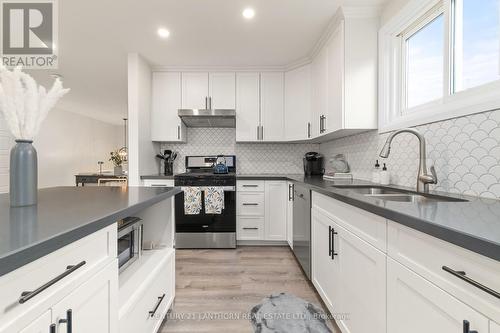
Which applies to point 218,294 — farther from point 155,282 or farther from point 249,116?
point 249,116

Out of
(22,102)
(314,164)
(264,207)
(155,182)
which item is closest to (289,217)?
(264,207)

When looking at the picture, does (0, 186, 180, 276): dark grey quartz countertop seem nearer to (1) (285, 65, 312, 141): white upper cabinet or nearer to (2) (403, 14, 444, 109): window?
(2) (403, 14, 444, 109): window

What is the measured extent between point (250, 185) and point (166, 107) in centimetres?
159

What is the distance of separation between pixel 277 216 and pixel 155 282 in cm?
195

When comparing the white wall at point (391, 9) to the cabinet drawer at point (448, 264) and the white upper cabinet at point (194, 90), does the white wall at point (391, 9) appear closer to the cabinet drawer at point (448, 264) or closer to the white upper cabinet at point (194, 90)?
the cabinet drawer at point (448, 264)

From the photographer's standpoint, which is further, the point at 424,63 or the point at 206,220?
the point at 206,220

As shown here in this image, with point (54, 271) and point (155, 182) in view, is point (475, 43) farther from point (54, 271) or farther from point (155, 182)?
point (155, 182)

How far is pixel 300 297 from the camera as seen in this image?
1914 millimetres

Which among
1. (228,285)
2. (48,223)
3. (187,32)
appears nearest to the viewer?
(48,223)

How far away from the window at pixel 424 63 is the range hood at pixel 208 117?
193 centimetres

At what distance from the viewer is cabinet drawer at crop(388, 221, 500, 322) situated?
567mm

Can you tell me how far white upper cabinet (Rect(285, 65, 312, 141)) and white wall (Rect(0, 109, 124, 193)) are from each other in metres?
4.35

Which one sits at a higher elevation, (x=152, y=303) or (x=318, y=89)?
(x=318, y=89)

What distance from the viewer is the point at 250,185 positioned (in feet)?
10.2
